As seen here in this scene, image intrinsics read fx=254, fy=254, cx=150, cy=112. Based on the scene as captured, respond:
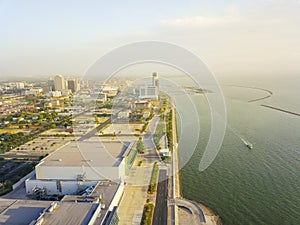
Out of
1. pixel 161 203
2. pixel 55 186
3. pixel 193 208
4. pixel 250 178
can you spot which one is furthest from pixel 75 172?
pixel 250 178

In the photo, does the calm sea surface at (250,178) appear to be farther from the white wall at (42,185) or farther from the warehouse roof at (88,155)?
the white wall at (42,185)

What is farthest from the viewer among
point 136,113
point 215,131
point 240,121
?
point 136,113

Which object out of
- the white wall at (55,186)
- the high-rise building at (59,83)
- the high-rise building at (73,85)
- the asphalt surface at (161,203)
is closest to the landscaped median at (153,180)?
the asphalt surface at (161,203)

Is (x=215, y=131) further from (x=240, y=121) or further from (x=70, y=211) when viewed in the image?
(x=70, y=211)

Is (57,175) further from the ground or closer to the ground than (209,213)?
further from the ground

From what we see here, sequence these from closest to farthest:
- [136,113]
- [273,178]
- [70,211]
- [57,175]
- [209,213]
Answer: [70,211] → [209,213] → [57,175] → [273,178] → [136,113]

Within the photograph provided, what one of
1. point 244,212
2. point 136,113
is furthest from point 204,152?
point 136,113

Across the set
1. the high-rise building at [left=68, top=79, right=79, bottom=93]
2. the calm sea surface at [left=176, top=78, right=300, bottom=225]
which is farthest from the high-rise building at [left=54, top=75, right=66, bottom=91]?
the calm sea surface at [left=176, top=78, right=300, bottom=225]

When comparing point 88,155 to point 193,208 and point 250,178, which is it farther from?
point 250,178
